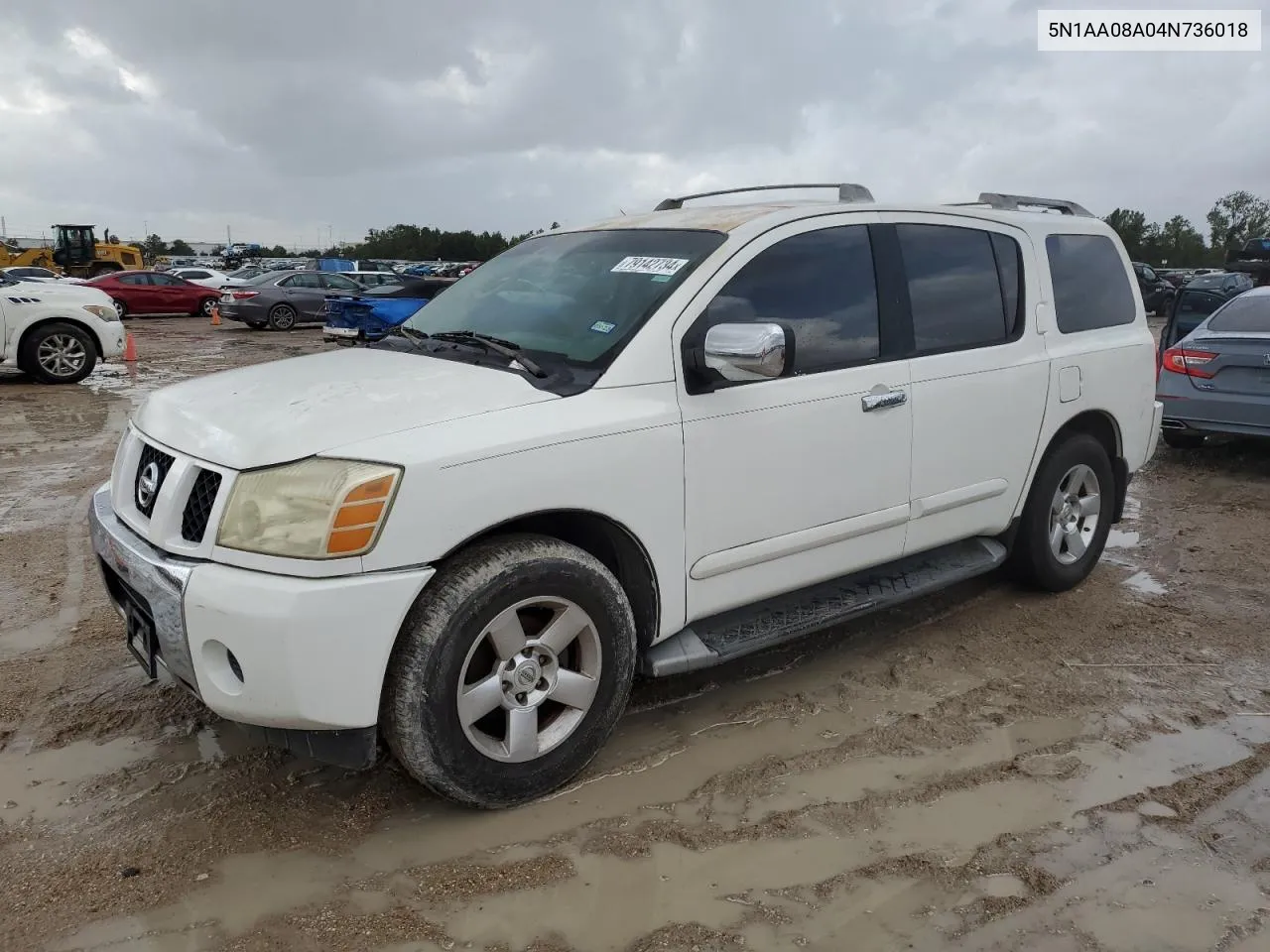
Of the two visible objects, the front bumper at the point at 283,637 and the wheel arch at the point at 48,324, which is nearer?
the front bumper at the point at 283,637

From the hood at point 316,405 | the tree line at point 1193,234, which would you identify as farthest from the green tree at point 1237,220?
Answer: the hood at point 316,405

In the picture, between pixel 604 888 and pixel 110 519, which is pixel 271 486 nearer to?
pixel 110 519

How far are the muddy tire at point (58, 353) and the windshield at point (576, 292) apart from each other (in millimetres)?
10076

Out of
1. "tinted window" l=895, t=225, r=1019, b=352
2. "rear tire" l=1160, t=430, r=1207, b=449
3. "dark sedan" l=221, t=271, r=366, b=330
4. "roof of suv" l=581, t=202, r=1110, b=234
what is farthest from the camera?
"dark sedan" l=221, t=271, r=366, b=330

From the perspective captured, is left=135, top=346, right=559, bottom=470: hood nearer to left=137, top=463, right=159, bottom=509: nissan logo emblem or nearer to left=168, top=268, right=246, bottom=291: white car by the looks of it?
left=137, top=463, right=159, bottom=509: nissan logo emblem

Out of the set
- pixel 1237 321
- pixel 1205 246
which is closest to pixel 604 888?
pixel 1237 321

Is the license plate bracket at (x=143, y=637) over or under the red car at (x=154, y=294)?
under

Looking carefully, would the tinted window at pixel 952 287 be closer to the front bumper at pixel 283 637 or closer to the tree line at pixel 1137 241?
the front bumper at pixel 283 637

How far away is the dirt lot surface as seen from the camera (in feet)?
8.15

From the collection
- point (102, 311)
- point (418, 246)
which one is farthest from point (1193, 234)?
point (102, 311)

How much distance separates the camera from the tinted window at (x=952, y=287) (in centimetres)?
393

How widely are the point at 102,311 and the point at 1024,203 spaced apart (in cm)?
1151

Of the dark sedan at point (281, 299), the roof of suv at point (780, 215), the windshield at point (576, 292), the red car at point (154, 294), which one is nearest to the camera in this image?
the windshield at point (576, 292)

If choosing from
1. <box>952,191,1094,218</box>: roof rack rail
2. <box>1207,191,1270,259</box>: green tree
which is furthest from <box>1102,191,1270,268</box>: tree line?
<box>952,191,1094,218</box>: roof rack rail
